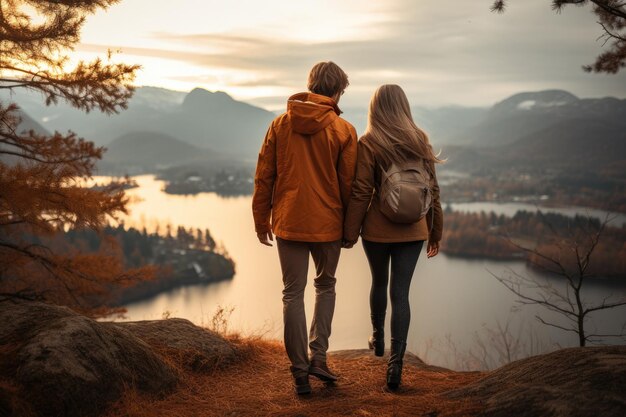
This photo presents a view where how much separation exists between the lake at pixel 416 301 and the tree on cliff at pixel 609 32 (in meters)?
14.7

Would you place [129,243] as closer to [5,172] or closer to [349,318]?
[349,318]

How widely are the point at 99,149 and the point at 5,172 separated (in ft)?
7.91

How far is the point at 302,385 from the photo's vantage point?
2885 mm

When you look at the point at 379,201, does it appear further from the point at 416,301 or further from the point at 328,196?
the point at 416,301

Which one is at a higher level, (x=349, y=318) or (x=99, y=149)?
(x=99, y=149)

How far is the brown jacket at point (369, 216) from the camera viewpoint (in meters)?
2.83

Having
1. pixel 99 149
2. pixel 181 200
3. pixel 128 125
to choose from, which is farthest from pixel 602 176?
pixel 128 125

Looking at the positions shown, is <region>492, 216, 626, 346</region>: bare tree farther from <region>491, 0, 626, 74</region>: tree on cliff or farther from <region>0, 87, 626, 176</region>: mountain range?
<region>0, 87, 626, 176</region>: mountain range

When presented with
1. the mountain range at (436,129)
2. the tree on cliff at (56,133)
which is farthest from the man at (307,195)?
Answer: the mountain range at (436,129)

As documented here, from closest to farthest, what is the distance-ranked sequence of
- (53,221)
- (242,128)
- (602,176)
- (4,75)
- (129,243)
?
(4,75), (53,221), (129,243), (602,176), (242,128)

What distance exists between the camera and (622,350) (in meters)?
2.53

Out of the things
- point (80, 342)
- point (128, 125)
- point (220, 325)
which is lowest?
point (220, 325)

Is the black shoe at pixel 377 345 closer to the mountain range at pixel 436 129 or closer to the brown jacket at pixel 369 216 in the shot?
the brown jacket at pixel 369 216

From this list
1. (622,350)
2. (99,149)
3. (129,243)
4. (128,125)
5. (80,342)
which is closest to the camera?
(622,350)
